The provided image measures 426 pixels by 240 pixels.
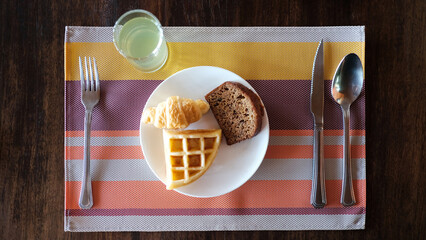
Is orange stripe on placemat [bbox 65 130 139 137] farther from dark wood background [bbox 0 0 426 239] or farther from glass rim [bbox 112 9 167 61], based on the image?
glass rim [bbox 112 9 167 61]

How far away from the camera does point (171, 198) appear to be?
113 centimetres

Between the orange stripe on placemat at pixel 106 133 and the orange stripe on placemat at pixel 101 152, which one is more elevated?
the orange stripe on placemat at pixel 106 133

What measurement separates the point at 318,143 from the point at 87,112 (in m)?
0.75

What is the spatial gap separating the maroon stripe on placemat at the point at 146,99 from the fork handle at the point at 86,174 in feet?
0.09

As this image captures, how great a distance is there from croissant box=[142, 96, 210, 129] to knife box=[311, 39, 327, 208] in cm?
38

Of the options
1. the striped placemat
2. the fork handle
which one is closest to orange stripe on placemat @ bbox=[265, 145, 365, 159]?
the striped placemat

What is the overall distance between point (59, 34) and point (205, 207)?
76cm

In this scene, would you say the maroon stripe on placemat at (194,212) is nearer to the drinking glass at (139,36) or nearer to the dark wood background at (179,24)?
the dark wood background at (179,24)

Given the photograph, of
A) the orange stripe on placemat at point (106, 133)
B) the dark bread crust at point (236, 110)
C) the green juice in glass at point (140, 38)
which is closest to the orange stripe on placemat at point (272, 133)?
the orange stripe on placemat at point (106, 133)

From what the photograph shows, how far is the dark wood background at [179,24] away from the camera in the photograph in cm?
114

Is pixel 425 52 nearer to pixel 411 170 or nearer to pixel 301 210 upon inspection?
pixel 411 170

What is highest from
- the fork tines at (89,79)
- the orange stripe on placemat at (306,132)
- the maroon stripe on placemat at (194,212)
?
the fork tines at (89,79)

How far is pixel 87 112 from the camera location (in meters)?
1.11

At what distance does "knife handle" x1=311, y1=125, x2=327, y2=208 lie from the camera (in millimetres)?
1107
